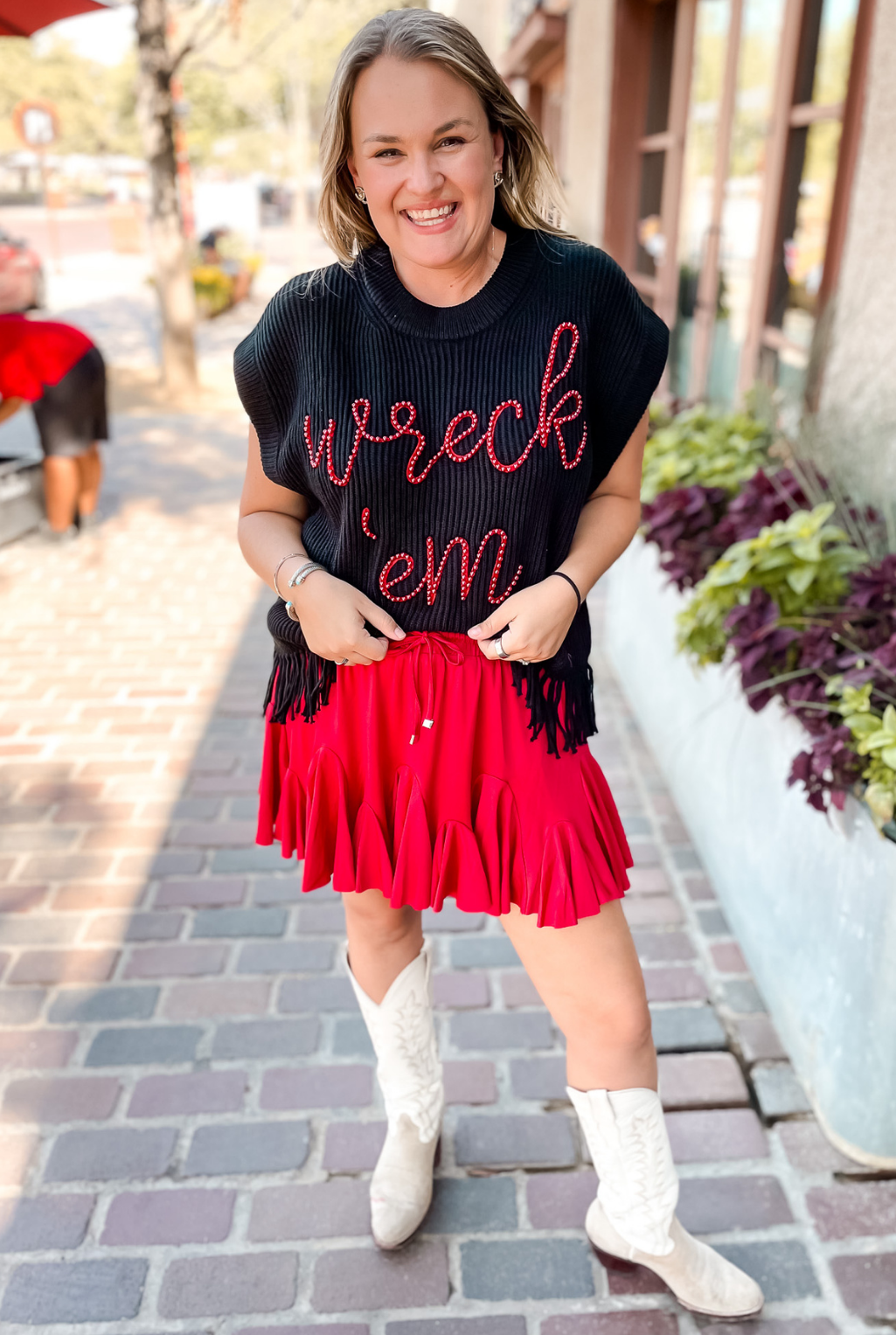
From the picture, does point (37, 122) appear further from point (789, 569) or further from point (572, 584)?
point (572, 584)

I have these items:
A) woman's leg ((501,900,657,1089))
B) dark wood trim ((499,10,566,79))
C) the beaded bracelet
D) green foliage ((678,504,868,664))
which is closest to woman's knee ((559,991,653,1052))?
woman's leg ((501,900,657,1089))

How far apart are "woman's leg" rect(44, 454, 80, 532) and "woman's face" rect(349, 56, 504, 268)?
463cm

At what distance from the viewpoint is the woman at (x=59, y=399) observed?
17.4 ft

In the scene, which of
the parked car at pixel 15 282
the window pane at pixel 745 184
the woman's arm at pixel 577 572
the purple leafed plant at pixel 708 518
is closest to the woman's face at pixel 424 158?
the woman's arm at pixel 577 572

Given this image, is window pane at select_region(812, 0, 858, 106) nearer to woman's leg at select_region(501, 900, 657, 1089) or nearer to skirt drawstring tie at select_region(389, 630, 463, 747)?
skirt drawstring tie at select_region(389, 630, 463, 747)

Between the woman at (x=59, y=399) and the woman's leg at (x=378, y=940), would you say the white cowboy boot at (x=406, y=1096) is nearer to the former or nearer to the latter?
the woman's leg at (x=378, y=940)

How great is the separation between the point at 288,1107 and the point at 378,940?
640 millimetres

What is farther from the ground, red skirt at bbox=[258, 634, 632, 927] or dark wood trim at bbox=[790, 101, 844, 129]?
dark wood trim at bbox=[790, 101, 844, 129]

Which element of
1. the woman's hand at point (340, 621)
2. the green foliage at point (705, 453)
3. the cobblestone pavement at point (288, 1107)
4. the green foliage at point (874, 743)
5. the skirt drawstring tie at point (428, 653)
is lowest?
the cobblestone pavement at point (288, 1107)

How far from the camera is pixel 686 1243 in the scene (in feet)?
5.56

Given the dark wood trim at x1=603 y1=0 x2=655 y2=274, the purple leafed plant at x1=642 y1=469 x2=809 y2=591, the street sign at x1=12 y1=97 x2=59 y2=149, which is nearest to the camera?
the purple leafed plant at x1=642 y1=469 x2=809 y2=591

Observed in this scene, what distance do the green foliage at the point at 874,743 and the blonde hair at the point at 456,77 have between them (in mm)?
1021

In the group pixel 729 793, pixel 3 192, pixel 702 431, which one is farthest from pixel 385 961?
pixel 3 192

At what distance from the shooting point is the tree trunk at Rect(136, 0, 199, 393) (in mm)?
8594
